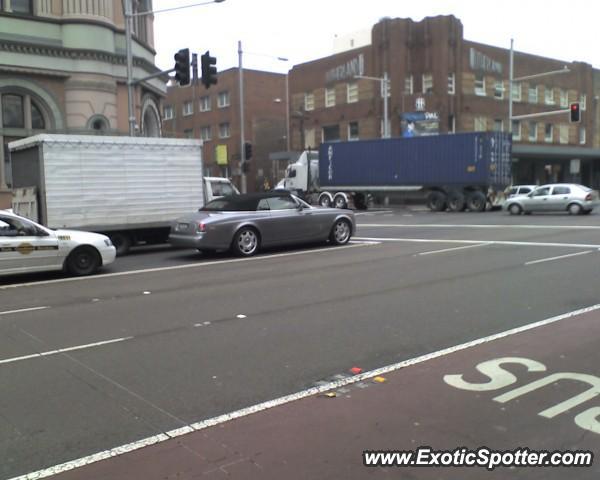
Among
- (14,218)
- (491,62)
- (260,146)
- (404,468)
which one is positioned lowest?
(404,468)

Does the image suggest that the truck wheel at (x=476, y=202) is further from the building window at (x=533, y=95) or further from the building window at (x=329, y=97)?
the building window at (x=533, y=95)

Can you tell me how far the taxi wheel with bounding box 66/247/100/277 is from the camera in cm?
1138

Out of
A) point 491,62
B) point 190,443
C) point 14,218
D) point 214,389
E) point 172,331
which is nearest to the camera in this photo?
point 190,443

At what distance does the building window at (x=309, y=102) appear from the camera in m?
53.2

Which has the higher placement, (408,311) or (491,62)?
(491,62)

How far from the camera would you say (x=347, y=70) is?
162 ft

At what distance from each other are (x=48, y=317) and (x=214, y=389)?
3.93 metres

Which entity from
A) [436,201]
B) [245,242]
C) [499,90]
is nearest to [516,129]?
[499,90]

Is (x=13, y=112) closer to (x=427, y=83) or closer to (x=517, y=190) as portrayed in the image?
(x=517, y=190)

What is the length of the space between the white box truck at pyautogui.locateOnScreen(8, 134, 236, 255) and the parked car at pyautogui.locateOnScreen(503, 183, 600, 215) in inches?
640

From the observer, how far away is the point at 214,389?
488cm

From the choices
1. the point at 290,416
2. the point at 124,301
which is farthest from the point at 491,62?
the point at 290,416

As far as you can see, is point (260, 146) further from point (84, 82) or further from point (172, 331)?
point (172, 331)

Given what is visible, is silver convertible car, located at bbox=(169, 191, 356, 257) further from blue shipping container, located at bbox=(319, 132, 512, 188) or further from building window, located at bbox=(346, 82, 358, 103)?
building window, located at bbox=(346, 82, 358, 103)
